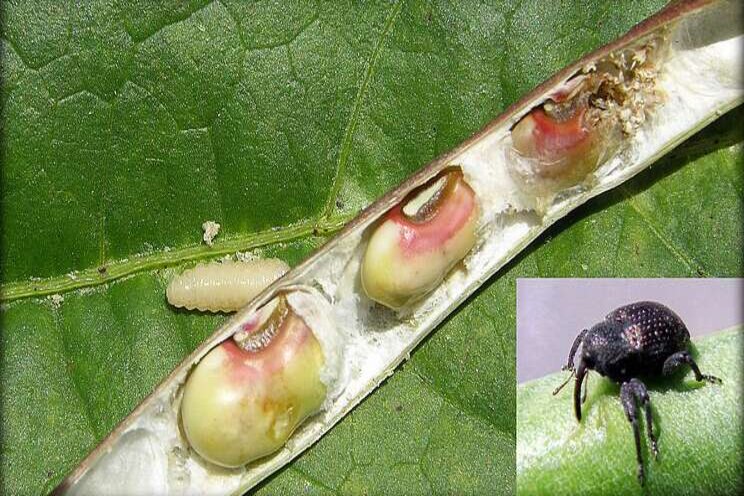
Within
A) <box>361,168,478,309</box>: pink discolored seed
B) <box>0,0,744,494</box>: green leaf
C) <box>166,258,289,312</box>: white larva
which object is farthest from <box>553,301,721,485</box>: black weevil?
<box>166,258,289,312</box>: white larva

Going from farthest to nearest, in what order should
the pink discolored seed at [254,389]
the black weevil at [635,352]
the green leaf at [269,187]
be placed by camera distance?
the green leaf at [269,187], the black weevil at [635,352], the pink discolored seed at [254,389]

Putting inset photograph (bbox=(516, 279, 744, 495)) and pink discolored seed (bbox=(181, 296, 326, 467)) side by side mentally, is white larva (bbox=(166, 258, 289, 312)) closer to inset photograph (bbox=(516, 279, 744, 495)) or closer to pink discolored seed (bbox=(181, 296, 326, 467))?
pink discolored seed (bbox=(181, 296, 326, 467))

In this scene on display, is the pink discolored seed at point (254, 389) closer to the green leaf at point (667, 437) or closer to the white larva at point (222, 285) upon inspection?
the white larva at point (222, 285)

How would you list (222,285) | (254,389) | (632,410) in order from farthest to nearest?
1. (222,285)
2. (632,410)
3. (254,389)

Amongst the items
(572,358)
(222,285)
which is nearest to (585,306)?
(572,358)

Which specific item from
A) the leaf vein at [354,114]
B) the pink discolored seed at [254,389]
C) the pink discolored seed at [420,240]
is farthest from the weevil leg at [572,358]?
the leaf vein at [354,114]

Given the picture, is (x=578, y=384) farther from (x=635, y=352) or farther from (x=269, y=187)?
(x=269, y=187)

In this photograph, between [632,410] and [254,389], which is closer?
[254,389]
